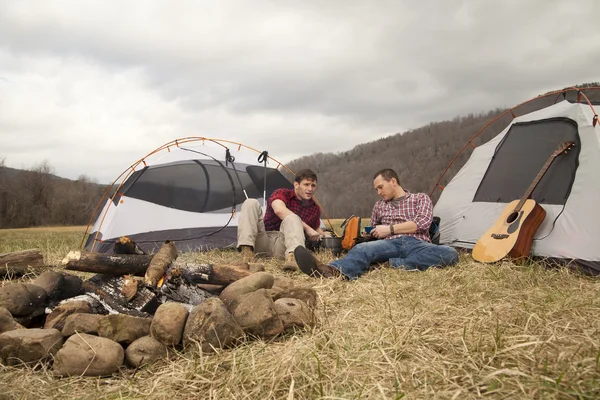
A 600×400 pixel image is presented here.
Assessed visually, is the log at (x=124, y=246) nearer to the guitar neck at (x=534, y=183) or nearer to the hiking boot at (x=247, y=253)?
the hiking boot at (x=247, y=253)

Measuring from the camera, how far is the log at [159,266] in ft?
9.59

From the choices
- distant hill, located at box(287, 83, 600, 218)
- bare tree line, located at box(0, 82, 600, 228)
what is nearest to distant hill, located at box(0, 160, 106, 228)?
bare tree line, located at box(0, 82, 600, 228)

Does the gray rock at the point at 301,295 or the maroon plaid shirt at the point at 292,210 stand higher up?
the maroon plaid shirt at the point at 292,210

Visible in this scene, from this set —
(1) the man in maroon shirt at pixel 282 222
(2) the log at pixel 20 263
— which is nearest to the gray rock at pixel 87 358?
(2) the log at pixel 20 263

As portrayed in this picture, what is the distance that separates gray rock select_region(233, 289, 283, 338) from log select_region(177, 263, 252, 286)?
0.80 m

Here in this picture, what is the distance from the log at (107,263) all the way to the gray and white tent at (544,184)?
3941mm

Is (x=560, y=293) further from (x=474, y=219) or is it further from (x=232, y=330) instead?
(x=474, y=219)

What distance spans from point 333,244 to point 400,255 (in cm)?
100

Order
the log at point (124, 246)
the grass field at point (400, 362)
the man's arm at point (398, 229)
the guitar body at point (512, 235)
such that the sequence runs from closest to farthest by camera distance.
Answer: the grass field at point (400, 362) → the log at point (124, 246) → the guitar body at point (512, 235) → the man's arm at point (398, 229)

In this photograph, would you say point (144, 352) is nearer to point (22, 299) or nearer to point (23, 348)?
point (23, 348)

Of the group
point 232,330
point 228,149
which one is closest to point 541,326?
point 232,330

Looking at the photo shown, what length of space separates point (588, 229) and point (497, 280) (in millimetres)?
1406

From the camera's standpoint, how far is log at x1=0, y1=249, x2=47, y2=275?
13.6ft

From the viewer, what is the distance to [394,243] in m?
4.69
